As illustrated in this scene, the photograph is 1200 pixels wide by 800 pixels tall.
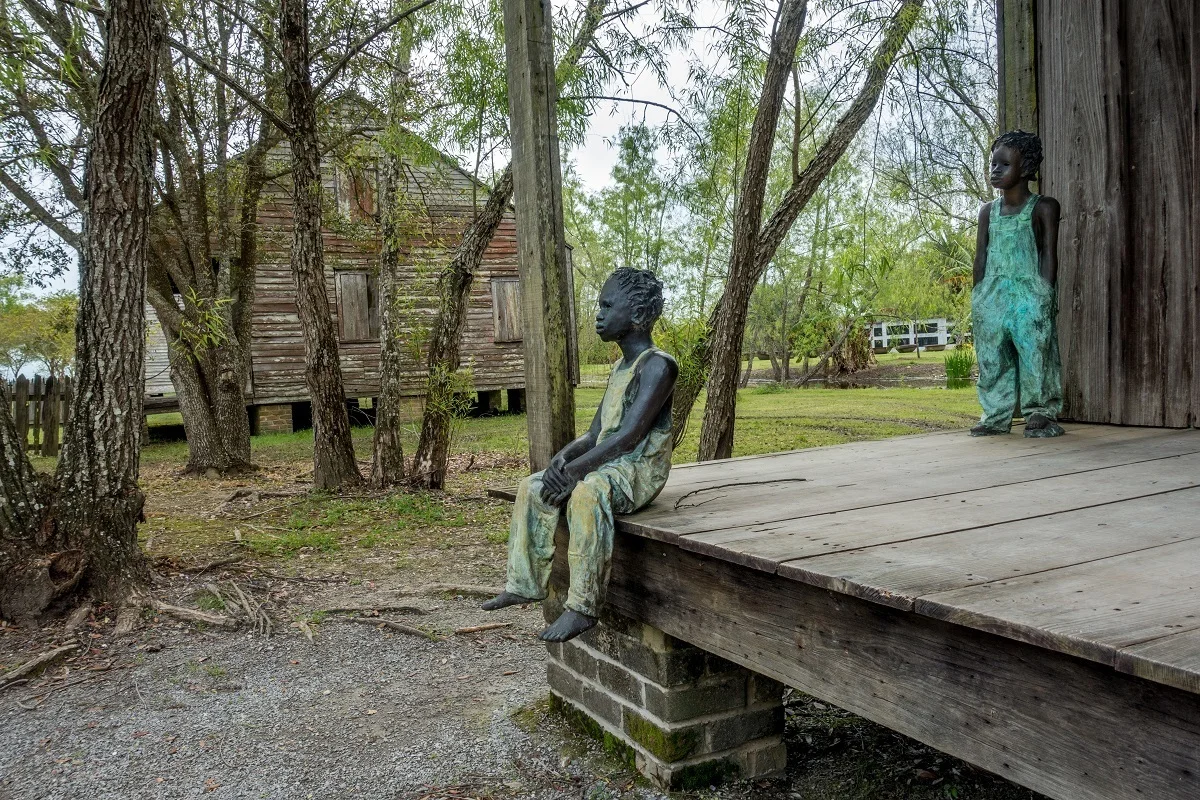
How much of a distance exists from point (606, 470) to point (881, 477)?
1.20 meters

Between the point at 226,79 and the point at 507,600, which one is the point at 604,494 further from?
the point at 226,79

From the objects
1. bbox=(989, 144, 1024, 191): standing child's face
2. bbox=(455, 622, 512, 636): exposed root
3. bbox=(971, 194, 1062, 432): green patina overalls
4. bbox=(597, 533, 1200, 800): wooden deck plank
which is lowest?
bbox=(455, 622, 512, 636): exposed root

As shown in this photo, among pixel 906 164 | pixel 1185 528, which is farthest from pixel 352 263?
pixel 1185 528

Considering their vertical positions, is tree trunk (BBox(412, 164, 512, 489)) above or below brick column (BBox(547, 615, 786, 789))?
above

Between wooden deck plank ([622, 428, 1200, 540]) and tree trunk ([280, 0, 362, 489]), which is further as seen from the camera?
tree trunk ([280, 0, 362, 489])

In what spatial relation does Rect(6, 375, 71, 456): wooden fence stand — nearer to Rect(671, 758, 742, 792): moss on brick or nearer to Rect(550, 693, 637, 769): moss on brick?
Rect(550, 693, 637, 769): moss on brick

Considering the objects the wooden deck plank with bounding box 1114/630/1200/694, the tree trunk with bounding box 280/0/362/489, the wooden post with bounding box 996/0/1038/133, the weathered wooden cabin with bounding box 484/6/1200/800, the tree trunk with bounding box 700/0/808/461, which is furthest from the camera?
the tree trunk with bounding box 280/0/362/489

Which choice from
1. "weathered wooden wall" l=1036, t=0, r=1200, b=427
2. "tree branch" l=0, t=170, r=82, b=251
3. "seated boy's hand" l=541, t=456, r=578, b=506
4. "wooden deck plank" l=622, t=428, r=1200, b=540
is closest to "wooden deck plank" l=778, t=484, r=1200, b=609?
"wooden deck plank" l=622, t=428, r=1200, b=540

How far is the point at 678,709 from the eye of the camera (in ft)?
9.77

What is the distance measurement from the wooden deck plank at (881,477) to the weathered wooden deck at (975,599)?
0.02m

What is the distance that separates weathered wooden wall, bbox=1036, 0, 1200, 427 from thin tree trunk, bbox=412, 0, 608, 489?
5.04m

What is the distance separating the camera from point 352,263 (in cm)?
1675

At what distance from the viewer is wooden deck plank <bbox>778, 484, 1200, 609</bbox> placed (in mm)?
1932

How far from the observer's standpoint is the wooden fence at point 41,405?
13.8 metres
